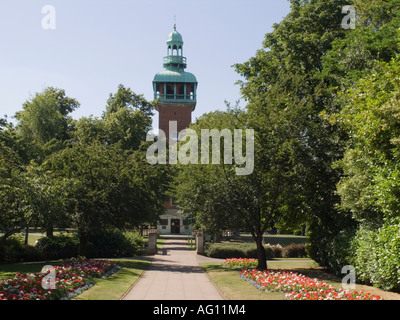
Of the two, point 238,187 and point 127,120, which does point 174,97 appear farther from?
point 238,187

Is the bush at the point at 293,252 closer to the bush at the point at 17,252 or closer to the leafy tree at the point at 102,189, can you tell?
the leafy tree at the point at 102,189

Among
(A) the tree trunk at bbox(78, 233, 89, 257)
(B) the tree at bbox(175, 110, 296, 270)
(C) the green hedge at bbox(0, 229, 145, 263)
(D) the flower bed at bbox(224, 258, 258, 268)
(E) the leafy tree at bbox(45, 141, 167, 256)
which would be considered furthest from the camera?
(A) the tree trunk at bbox(78, 233, 89, 257)

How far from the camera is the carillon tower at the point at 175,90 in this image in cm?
7588

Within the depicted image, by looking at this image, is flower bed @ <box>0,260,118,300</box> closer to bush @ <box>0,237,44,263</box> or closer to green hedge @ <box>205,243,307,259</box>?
bush @ <box>0,237,44,263</box>

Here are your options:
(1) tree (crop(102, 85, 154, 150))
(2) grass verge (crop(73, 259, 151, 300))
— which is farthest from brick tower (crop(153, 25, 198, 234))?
(2) grass verge (crop(73, 259, 151, 300))

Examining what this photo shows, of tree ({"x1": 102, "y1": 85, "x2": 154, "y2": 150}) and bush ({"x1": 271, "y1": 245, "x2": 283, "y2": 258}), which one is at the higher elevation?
tree ({"x1": 102, "y1": 85, "x2": 154, "y2": 150})

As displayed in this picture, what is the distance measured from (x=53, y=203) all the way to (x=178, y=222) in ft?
188

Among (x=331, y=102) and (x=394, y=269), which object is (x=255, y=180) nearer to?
(x=331, y=102)

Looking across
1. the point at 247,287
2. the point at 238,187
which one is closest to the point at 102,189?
the point at 238,187

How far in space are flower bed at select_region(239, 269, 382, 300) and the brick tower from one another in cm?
5609

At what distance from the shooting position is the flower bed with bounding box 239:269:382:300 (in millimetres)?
13359

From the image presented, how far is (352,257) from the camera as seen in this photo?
2016cm

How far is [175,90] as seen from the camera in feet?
250
